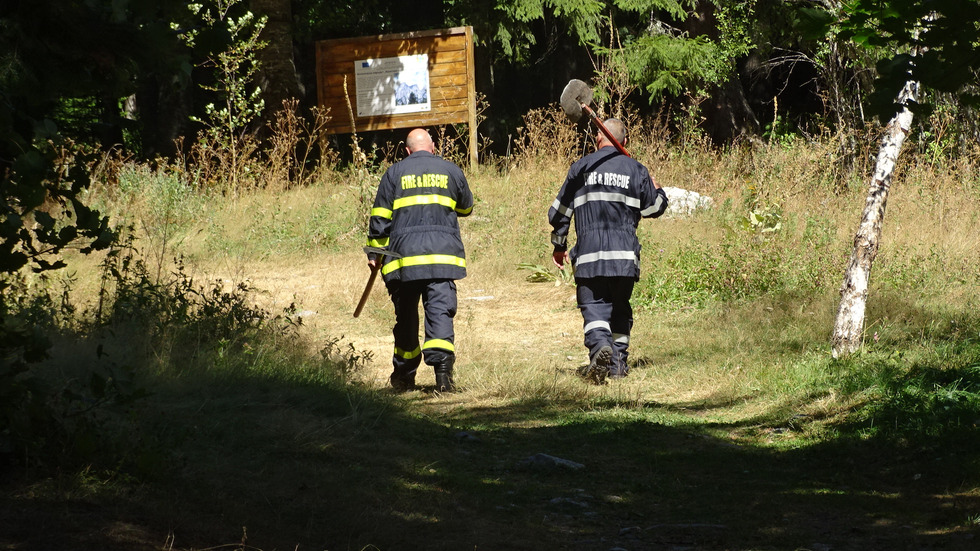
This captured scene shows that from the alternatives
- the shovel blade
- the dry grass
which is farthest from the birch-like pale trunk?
the shovel blade

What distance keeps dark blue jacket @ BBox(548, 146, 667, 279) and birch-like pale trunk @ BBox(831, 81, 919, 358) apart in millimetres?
1512

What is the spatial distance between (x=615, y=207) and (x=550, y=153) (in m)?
6.85

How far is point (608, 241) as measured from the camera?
25.8 ft

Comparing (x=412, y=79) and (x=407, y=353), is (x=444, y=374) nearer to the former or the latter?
(x=407, y=353)

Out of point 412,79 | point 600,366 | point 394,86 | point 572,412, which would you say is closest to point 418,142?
point 600,366

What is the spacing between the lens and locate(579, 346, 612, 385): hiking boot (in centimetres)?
768

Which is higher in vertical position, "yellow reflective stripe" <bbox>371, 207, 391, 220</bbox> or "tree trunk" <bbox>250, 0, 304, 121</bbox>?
"tree trunk" <bbox>250, 0, 304, 121</bbox>

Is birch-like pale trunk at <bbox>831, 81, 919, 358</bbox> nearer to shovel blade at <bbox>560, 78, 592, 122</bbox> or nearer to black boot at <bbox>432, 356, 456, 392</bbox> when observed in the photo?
shovel blade at <bbox>560, 78, 592, 122</bbox>

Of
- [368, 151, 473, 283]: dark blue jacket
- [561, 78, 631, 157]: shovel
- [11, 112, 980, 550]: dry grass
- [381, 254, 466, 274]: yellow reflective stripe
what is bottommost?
[11, 112, 980, 550]: dry grass

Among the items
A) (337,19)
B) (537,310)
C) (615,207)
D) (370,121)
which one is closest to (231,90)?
(370,121)

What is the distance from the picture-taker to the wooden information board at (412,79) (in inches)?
582

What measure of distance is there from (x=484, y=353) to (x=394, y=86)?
726 centimetres

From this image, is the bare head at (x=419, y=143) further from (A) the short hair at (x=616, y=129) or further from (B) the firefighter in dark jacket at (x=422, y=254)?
(A) the short hair at (x=616, y=129)

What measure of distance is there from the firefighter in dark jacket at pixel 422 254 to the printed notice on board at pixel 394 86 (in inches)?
297
